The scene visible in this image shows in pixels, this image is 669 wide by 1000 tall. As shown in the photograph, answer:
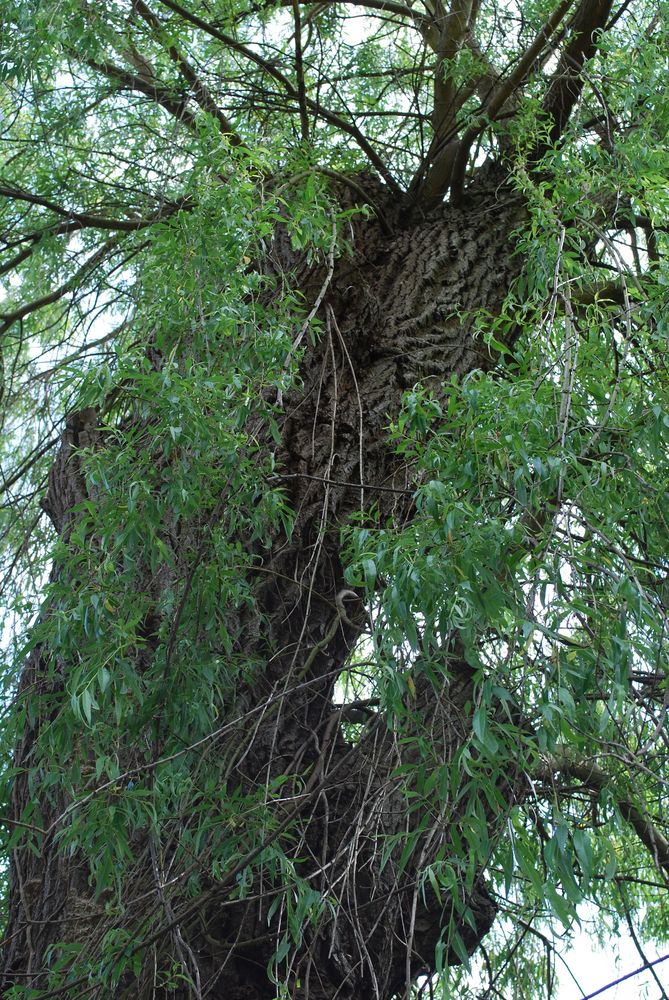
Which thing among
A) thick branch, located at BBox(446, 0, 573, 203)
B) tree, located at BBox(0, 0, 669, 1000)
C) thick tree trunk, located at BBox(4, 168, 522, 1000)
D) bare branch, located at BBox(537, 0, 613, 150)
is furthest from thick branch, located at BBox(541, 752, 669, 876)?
thick branch, located at BBox(446, 0, 573, 203)

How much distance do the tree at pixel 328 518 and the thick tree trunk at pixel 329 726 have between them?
0.04 ft

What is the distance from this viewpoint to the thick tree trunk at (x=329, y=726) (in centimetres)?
197

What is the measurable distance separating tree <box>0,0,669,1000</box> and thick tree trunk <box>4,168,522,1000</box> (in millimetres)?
11

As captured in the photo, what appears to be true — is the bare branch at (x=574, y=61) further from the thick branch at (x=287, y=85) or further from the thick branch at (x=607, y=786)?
the thick branch at (x=607, y=786)

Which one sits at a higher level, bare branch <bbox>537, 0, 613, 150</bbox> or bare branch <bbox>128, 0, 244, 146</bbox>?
bare branch <bbox>537, 0, 613, 150</bbox>

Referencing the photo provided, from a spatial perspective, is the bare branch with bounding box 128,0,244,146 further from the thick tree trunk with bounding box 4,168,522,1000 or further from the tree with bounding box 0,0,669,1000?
the thick tree trunk with bounding box 4,168,522,1000

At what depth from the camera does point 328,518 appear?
2.55 meters

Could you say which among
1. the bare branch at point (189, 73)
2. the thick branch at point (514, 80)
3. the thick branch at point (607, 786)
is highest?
the thick branch at point (514, 80)

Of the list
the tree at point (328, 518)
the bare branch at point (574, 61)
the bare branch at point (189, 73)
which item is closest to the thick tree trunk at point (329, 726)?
the tree at point (328, 518)

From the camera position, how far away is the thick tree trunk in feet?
6.47

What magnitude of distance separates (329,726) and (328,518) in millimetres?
578

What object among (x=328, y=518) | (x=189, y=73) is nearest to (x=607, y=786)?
(x=328, y=518)

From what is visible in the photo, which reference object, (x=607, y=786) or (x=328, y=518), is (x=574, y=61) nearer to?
(x=328, y=518)

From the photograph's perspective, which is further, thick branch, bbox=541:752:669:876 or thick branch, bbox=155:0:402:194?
thick branch, bbox=155:0:402:194
